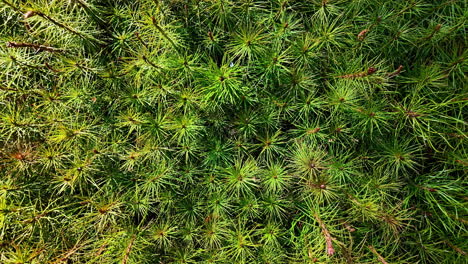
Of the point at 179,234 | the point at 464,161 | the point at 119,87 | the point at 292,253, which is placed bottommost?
the point at 292,253

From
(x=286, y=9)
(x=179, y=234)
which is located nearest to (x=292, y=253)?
(x=179, y=234)

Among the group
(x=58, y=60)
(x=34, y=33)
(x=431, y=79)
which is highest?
(x=34, y=33)

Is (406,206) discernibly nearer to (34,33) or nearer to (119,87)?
(119,87)

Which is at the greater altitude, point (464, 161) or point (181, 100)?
point (181, 100)

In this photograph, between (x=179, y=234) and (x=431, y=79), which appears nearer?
(x=431, y=79)

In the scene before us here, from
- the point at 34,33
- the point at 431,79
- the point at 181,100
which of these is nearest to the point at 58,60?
the point at 34,33

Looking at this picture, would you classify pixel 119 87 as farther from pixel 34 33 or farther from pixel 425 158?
pixel 425 158
